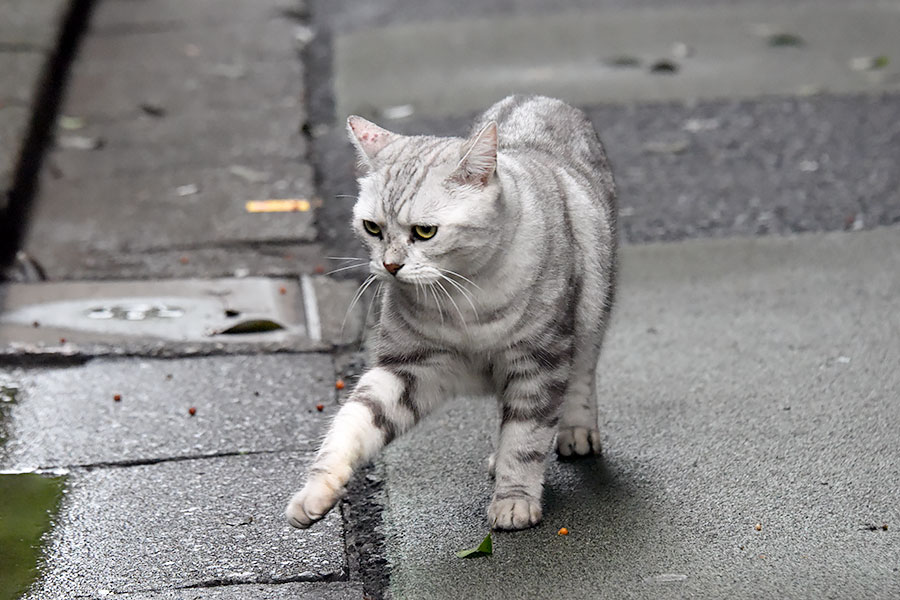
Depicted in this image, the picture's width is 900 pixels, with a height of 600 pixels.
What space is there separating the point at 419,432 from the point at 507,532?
2.10 ft

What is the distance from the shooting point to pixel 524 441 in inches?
116

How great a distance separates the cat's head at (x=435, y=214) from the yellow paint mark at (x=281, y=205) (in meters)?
2.31

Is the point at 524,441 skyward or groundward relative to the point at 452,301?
groundward

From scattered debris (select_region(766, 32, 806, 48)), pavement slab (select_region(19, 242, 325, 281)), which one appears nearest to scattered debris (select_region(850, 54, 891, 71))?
scattered debris (select_region(766, 32, 806, 48))

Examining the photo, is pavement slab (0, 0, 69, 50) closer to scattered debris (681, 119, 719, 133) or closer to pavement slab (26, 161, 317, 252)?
pavement slab (26, 161, 317, 252)

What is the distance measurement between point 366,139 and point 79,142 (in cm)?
340

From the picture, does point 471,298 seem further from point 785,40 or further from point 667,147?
point 785,40

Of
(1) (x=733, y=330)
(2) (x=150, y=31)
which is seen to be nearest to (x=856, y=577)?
(1) (x=733, y=330)

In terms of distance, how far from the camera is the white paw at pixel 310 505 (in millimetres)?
2662

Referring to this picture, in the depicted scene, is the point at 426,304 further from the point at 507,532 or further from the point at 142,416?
the point at 142,416

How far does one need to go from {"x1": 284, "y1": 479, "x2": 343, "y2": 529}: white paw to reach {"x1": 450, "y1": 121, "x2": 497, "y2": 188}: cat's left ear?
797 mm

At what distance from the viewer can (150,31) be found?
773 centimetres

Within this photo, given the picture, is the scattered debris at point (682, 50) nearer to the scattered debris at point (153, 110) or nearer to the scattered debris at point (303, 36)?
the scattered debris at point (303, 36)

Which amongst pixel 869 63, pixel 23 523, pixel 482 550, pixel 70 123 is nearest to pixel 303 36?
pixel 70 123
